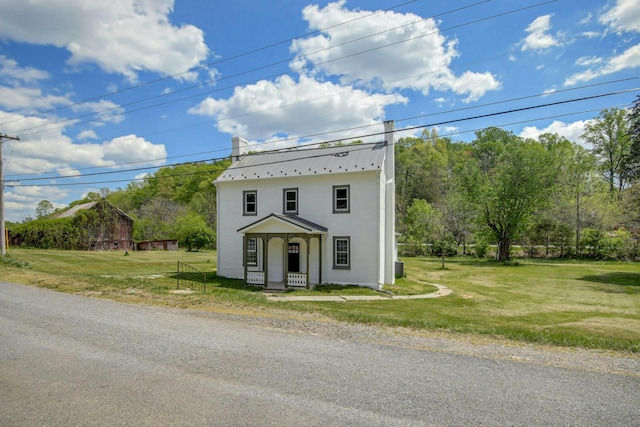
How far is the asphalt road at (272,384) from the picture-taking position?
4.13m

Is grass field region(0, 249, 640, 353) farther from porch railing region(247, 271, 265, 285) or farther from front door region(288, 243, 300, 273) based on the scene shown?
front door region(288, 243, 300, 273)

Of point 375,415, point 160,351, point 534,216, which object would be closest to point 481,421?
point 375,415

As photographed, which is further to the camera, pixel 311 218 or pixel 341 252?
pixel 311 218

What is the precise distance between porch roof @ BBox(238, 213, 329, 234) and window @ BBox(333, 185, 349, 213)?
1.33 m

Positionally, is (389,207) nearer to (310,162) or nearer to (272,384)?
(310,162)

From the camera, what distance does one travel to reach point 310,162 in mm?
20688

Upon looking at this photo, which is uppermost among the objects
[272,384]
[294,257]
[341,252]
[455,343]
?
[341,252]

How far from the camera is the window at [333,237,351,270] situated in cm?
1906

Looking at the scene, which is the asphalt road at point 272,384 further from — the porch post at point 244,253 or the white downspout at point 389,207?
the white downspout at point 389,207

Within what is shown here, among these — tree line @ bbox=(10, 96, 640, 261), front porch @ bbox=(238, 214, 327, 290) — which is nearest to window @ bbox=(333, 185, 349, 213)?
front porch @ bbox=(238, 214, 327, 290)

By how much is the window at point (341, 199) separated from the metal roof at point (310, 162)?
97 centimetres

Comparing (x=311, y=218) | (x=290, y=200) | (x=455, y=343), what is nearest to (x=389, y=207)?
(x=311, y=218)

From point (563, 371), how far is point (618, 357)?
1739 mm

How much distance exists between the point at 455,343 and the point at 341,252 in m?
12.3
